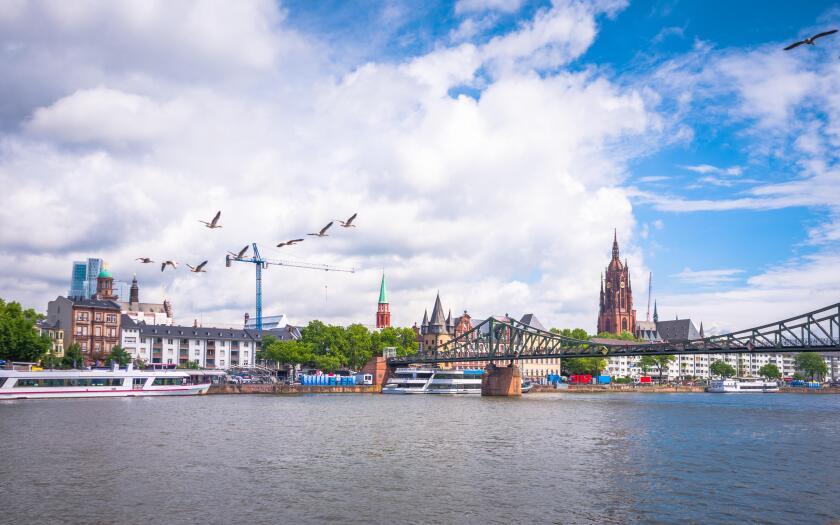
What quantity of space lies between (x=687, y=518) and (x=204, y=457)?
2607 centimetres

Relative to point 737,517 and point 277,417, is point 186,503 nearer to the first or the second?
point 737,517

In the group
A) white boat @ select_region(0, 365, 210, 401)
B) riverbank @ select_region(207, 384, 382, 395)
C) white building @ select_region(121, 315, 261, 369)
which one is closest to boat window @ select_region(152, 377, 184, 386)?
white boat @ select_region(0, 365, 210, 401)

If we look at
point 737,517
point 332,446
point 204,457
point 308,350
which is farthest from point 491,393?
point 737,517

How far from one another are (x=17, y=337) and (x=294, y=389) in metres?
42.3

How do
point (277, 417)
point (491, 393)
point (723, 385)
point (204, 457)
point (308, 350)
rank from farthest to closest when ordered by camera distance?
point (723, 385) < point (308, 350) < point (491, 393) < point (277, 417) < point (204, 457)

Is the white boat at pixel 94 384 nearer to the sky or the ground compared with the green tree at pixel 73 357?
nearer to the ground

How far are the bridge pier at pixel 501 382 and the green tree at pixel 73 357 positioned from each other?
69.4 metres

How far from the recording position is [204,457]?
136ft

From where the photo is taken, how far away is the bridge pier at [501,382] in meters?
121

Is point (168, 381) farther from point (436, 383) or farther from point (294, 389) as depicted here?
point (436, 383)

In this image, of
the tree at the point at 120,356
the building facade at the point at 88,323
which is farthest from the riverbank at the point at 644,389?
the building facade at the point at 88,323

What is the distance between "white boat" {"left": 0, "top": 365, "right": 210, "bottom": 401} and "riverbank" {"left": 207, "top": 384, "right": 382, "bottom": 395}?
11.1 feet

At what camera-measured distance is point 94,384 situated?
317ft

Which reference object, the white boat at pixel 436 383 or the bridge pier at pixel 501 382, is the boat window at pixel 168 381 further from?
the bridge pier at pixel 501 382
